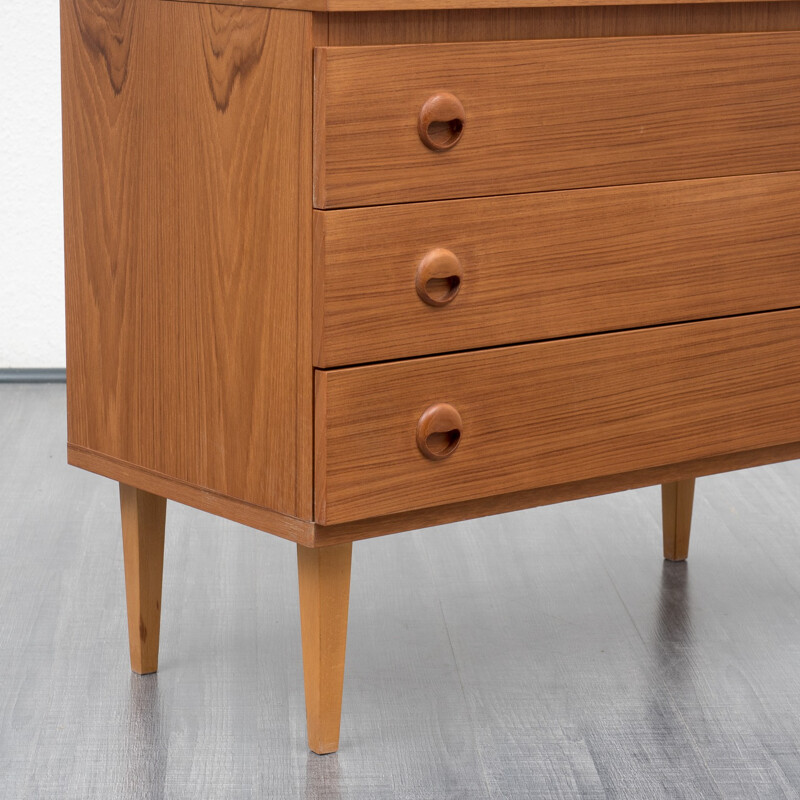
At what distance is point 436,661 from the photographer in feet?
5.98

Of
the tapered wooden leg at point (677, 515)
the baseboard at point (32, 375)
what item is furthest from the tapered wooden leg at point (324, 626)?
the baseboard at point (32, 375)

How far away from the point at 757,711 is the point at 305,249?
79 cm

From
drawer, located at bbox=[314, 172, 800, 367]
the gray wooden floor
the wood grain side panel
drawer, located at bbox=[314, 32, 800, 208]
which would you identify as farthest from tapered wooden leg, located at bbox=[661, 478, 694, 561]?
the wood grain side panel

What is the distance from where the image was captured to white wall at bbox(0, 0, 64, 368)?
3279 mm

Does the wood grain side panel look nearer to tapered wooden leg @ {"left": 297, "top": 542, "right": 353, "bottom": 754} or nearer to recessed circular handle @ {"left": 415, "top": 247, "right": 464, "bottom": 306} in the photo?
recessed circular handle @ {"left": 415, "top": 247, "right": 464, "bottom": 306}

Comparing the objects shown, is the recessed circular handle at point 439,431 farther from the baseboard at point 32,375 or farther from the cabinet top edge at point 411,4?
the baseboard at point 32,375

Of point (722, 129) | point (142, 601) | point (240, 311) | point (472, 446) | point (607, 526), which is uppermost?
point (722, 129)

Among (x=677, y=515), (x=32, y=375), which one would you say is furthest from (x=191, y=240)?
(x=32, y=375)

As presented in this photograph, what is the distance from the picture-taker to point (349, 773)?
1.53m

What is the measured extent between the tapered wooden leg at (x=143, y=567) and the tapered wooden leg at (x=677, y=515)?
81 centimetres

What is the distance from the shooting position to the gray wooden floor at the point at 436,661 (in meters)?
1.54

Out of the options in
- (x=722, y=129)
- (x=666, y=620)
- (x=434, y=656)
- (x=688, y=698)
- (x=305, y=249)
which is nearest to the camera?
(x=305, y=249)

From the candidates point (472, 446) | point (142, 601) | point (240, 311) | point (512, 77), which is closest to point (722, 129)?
point (512, 77)

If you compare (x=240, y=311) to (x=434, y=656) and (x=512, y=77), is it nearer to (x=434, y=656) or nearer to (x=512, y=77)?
(x=512, y=77)
